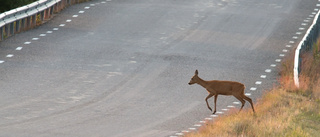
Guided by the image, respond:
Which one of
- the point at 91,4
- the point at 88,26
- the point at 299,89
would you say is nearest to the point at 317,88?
the point at 299,89

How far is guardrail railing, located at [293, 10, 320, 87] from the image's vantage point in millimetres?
25309

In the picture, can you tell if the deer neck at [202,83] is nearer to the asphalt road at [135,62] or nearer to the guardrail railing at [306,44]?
the asphalt road at [135,62]

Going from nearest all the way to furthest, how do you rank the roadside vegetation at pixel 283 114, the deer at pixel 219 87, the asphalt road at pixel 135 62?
the roadside vegetation at pixel 283 114
the deer at pixel 219 87
the asphalt road at pixel 135 62

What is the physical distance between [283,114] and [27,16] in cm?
1246

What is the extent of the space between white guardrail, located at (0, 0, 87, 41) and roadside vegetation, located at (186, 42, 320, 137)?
8.22 metres

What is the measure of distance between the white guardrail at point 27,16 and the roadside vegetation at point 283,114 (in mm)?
8218

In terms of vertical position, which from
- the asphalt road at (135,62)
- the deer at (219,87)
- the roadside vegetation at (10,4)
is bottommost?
the roadside vegetation at (10,4)

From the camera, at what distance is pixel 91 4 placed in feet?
121

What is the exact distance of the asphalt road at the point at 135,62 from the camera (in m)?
20.5

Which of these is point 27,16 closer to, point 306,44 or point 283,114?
point 306,44

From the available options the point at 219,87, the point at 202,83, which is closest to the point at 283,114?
the point at 219,87

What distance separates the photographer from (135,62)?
2731 centimetres

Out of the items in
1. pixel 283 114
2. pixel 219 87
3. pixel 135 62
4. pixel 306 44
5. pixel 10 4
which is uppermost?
pixel 219 87

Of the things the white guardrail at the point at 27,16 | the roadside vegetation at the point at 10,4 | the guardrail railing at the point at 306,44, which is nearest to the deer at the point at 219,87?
the guardrail railing at the point at 306,44
